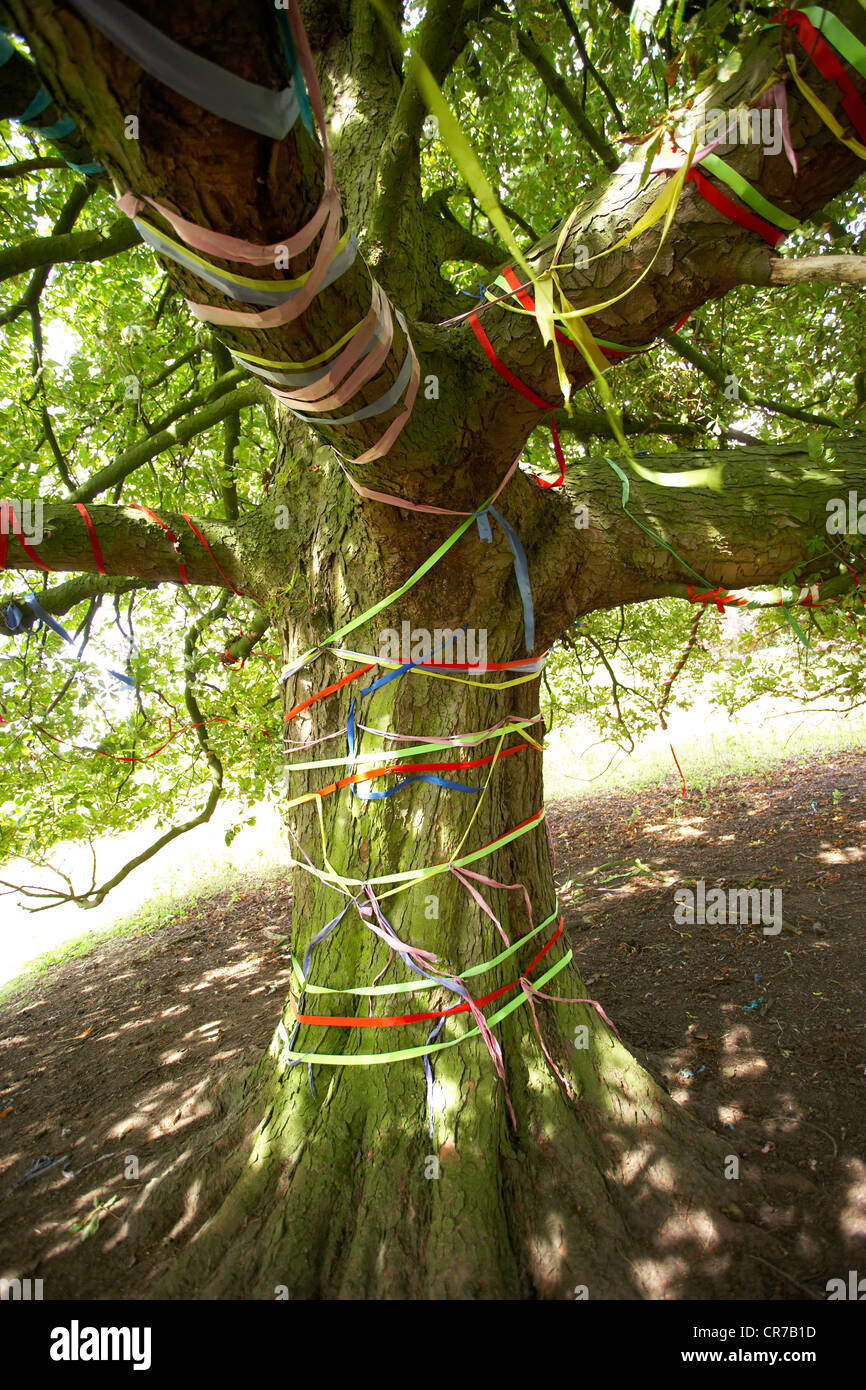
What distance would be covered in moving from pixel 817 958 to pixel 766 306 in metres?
3.45

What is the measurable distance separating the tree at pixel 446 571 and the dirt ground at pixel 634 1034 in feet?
0.83

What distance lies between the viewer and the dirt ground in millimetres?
2336

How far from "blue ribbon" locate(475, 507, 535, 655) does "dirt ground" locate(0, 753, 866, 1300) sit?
1.89 metres

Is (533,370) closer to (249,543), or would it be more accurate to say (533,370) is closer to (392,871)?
(249,543)

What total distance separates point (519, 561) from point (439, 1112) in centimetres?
186

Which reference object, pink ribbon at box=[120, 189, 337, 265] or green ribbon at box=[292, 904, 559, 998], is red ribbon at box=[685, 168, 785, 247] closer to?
pink ribbon at box=[120, 189, 337, 265]

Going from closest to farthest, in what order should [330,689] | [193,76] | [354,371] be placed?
[193,76]
[354,371]
[330,689]

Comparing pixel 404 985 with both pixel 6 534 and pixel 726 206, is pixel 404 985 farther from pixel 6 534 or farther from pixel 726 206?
pixel 726 206

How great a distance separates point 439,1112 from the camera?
7.38ft

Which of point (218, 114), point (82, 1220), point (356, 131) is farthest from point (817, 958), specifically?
point (356, 131)

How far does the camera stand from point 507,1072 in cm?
240

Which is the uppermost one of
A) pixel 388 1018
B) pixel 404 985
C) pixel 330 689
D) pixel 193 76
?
pixel 193 76

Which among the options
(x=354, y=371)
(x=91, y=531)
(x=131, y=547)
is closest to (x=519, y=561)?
(x=354, y=371)

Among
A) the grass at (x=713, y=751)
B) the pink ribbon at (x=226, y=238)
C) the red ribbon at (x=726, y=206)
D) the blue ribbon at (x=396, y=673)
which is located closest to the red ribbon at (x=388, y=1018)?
the blue ribbon at (x=396, y=673)
